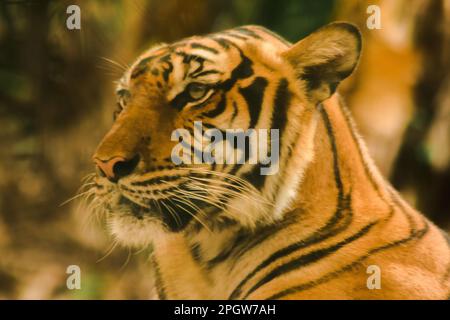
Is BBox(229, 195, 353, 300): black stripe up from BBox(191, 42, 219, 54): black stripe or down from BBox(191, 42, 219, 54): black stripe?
down

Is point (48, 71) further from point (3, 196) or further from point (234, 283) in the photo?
point (234, 283)

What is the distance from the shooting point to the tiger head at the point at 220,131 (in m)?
2.47

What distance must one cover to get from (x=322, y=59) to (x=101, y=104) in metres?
1.01

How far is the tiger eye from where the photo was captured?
2500 mm

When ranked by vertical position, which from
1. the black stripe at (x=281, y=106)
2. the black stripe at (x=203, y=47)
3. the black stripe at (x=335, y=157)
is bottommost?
the black stripe at (x=335, y=157)

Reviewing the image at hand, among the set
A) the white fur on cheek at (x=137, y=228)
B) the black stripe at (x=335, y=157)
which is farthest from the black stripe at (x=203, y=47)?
the white fur on cheek at (x=137, y=228)

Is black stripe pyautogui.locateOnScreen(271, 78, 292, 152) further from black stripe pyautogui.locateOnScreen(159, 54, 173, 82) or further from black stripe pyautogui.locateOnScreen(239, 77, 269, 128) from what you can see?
black stripe pyautogui.locateOnScreen(159, 54, 173, 82)

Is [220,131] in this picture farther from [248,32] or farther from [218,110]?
[248,32]

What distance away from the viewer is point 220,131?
2488mm

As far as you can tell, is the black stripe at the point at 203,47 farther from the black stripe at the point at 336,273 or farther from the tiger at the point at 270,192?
the black stripe at the point at 336,273

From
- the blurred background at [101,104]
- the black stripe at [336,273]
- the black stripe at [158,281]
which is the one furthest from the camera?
the blurred background at [101,104]

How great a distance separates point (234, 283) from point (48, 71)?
1227 mm

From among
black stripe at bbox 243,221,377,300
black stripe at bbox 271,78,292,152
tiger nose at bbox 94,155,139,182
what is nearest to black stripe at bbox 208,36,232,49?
black stripe at bbox 271,78,292,152
